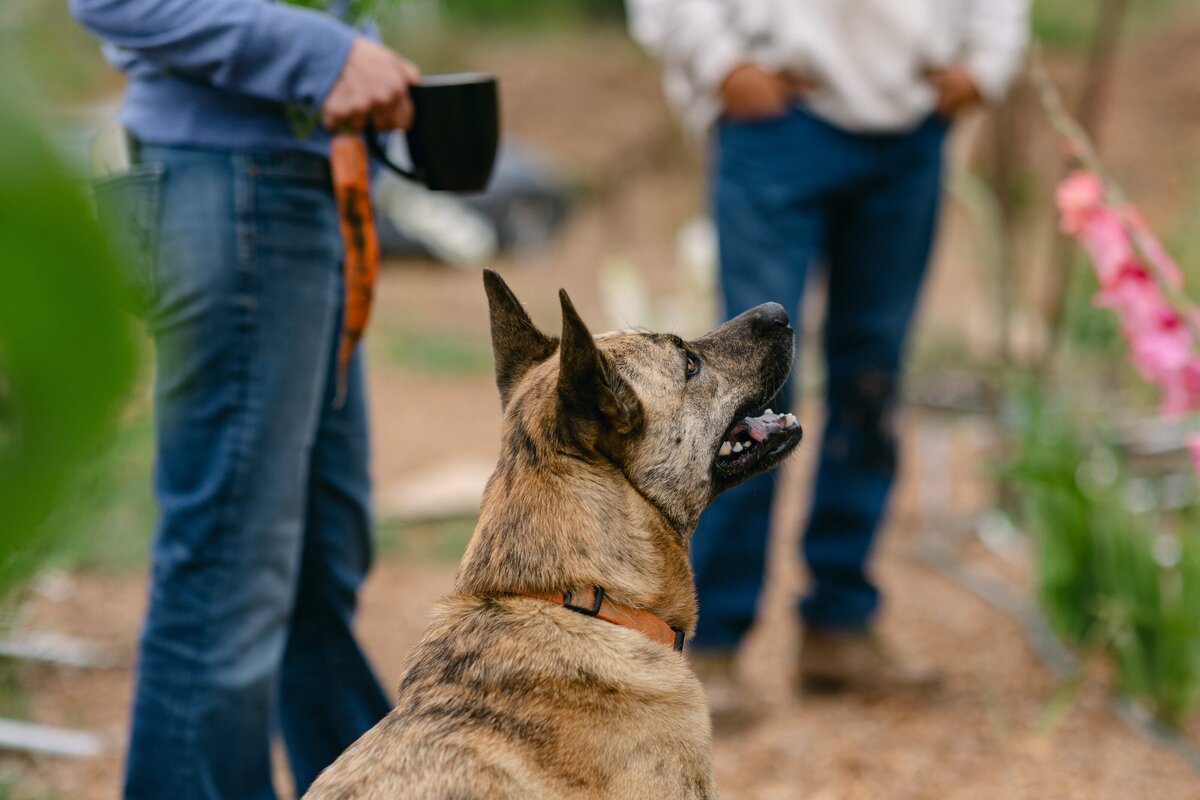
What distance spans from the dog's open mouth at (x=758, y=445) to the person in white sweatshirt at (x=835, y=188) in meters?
0.76

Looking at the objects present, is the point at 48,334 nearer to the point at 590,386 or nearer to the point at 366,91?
the point at 590,386

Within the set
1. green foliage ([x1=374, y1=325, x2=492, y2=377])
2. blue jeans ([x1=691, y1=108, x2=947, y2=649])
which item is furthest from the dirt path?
green foliage ([x1=374, y1=325, x2=492, y2=377])

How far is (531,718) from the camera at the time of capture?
181 centimetres

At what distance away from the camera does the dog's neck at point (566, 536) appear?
1.99 metres

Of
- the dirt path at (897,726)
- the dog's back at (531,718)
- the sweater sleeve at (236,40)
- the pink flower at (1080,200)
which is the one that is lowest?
the dirt path at (897,726)

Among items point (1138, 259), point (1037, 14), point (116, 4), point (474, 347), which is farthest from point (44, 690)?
point (1037, 14)

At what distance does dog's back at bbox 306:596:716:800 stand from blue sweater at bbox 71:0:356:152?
925mm

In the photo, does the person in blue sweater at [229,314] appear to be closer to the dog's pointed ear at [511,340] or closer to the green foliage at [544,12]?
the dog's pointed ear at [511,340]

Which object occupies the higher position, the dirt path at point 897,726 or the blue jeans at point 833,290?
the blue jeans at point 833,290

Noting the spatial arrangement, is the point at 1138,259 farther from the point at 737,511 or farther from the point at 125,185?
the point at 125,185

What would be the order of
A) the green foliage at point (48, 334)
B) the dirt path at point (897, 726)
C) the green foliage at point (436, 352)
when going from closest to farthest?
the green foliage at point (48, 334)
the dirt path at point (897, 726)
the green foliage at point (436, 352)

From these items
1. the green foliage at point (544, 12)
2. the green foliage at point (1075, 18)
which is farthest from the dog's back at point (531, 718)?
the green foliage at point (544, 12)

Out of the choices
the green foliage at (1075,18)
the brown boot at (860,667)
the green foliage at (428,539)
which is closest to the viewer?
the brown boot at (860,667)

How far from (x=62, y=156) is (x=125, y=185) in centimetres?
185
